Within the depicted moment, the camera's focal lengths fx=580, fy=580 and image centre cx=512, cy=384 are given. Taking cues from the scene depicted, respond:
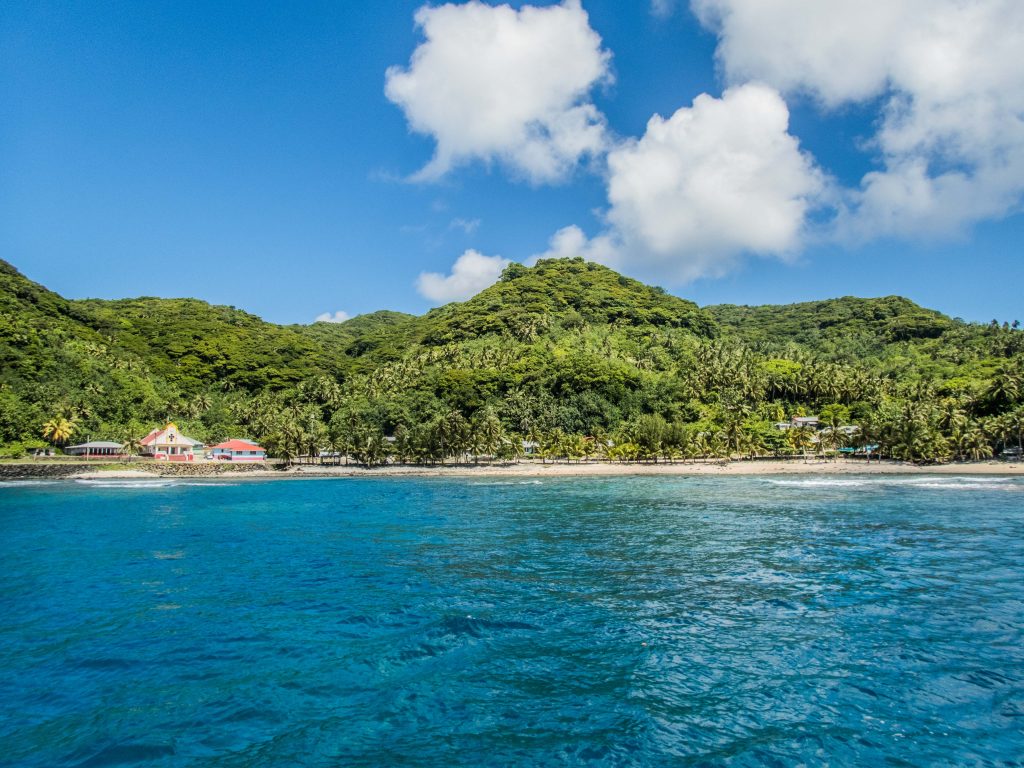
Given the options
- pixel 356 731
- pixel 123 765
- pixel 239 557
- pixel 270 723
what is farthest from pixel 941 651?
pixel 239 557

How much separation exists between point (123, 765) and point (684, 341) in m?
150

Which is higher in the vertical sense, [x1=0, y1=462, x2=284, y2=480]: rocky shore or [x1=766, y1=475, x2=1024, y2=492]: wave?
[x1=766, y1=475, x2=1024, y2=492]: wave

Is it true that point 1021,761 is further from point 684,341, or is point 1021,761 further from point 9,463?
point 684,341

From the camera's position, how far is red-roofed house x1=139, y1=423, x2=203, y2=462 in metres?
97.9

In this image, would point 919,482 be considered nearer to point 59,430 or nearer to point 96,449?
point 96,449

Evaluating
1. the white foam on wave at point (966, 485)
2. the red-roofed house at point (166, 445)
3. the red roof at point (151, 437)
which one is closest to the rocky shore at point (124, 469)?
the red-roofed house at point (166, 445)

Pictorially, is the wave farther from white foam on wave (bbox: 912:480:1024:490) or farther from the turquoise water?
the turquoise water

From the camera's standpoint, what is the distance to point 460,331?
524 feet

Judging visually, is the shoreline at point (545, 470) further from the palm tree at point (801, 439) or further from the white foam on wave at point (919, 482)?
the white foam on wave at point (919, 482)

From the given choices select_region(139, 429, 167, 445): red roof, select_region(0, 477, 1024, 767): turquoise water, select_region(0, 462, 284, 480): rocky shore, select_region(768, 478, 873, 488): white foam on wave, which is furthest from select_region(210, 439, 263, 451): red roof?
select_region(768, 478, 873, 488): white foam on wave

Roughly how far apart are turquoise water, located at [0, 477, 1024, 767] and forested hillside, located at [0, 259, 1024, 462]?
63501mm

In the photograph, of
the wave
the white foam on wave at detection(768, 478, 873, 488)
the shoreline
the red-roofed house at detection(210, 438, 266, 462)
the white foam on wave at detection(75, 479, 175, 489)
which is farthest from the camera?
the red-roofed house at detection(210, 438, 266, 462)

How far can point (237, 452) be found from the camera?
4050 inches

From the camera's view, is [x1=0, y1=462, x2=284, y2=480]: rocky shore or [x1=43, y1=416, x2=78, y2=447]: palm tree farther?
[x1=43, y1=416, x2=78, y2=447]: palm tree
